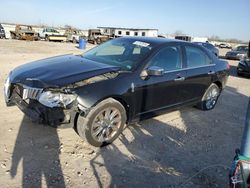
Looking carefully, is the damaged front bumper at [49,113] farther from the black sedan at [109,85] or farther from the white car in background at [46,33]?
the white car in background at [46,33]

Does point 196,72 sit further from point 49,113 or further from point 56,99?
point 49,113

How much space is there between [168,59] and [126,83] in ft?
4.05

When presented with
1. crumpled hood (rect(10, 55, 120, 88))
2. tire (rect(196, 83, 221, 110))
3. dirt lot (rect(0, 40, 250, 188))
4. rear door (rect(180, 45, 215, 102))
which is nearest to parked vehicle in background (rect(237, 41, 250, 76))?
tire (rect(196, 83, 221, 110))

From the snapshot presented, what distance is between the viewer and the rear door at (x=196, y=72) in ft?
17.3

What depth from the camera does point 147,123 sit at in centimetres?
506

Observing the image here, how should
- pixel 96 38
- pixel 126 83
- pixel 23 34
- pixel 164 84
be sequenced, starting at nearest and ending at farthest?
pixel 126 83 → pixel 164 84 → pixel 23 34 → pixel 96 38

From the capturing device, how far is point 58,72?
12.9 feet

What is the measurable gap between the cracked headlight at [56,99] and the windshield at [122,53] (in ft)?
3.82

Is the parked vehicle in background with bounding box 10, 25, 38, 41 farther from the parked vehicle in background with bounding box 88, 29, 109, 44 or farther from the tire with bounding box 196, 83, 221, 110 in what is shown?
the tire with bounding box 196, 83, 221, 110

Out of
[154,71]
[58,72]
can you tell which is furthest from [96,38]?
[58,72]

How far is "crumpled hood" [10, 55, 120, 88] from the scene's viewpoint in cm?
365

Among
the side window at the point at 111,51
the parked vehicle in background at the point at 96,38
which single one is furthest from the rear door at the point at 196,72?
the parked vehicle in background at the point at 96,38

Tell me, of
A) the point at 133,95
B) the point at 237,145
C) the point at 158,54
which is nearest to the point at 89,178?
the point at 133,95

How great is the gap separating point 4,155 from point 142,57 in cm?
259
